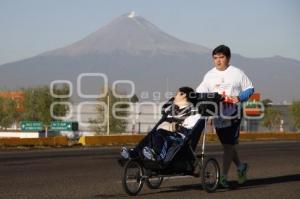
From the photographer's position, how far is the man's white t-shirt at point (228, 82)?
9906 millimetres

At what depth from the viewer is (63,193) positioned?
9273 millimetres

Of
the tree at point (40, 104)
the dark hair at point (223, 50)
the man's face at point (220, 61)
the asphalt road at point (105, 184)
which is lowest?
the asphalt road at point (105, 184)

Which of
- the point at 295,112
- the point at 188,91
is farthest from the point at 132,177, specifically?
the point at 295,112

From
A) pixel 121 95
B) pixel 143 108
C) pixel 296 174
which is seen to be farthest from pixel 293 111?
pixel 296 174

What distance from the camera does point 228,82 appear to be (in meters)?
9.91

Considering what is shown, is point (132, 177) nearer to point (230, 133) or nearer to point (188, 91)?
point (188, 91)

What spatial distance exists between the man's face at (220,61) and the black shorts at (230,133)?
2.60ft

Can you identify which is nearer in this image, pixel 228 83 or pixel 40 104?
pixel 228 83

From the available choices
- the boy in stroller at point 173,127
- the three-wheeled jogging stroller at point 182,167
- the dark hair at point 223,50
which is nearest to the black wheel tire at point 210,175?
the three-wheeled jogging stroller at point 182,167

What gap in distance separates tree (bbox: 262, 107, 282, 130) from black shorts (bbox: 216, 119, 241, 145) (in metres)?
110

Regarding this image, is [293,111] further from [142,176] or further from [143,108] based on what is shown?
[142,176]

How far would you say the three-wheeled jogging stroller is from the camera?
355 inches

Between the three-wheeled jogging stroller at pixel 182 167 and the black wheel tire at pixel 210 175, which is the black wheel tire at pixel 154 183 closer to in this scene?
the three-wheeled jogging stroller at pixel 182 167

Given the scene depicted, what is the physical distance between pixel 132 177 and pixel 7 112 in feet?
383
